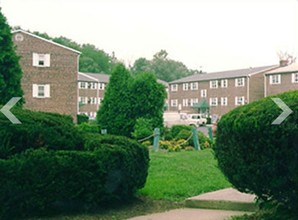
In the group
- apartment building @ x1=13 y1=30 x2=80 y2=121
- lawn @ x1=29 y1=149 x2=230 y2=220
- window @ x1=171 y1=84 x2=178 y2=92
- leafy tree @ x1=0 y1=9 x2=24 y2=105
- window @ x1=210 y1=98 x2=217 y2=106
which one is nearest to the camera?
lawn @ x1=29 y1=149 x2=230 y2=220

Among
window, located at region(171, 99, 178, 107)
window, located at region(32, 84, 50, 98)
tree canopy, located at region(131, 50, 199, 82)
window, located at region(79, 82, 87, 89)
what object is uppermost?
tree canopy, located at region(131, 50, 199, 82)

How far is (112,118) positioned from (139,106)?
160 centimetres

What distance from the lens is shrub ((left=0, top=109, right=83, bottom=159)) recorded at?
6.51m

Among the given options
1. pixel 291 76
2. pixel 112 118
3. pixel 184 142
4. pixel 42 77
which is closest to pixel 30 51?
pixel 42 77

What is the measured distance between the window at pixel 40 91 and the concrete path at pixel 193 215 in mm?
34285

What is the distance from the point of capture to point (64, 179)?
6.34 metres

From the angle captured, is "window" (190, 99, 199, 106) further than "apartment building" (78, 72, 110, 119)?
Yes

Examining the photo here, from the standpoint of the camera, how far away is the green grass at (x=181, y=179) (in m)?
8.29

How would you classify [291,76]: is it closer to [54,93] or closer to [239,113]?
[54,93]

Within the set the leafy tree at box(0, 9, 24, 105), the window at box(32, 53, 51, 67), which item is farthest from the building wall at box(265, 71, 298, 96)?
the leafy tree at box(0, 9, 24, 105)

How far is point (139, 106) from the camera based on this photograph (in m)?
24.2

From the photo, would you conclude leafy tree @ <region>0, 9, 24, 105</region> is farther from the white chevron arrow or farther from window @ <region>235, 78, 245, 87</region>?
window @ <region>235, 78, 245, 87</region>

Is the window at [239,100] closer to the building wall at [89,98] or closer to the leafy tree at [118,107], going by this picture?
the building wall at [89,98]

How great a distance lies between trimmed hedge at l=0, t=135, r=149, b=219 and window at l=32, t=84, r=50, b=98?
33765 millimetres
